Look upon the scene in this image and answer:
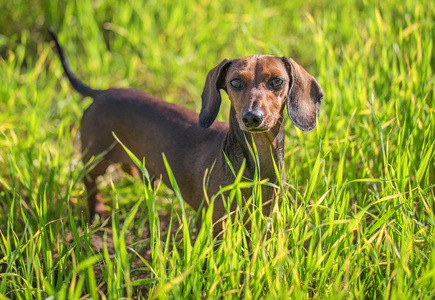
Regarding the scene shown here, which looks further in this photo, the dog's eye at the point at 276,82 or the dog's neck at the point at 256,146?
the dog's neck at the point at 256,146

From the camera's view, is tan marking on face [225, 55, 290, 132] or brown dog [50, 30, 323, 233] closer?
tan marking on face [225, 55, 290, 132]

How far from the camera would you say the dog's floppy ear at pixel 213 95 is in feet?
7.29

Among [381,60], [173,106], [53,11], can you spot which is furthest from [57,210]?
[53,11]

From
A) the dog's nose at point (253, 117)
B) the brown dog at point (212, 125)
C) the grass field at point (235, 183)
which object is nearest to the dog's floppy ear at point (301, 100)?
the brown dog at point (212, 125)

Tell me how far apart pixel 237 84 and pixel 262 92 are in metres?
0.14

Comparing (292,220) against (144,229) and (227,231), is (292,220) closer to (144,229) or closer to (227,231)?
(227,231)

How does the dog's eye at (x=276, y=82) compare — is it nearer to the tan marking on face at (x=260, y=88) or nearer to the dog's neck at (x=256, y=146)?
the tan marking on face at (x=260, y=88)

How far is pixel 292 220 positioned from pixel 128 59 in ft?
9.45

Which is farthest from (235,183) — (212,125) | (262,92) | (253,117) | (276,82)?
(212,125)

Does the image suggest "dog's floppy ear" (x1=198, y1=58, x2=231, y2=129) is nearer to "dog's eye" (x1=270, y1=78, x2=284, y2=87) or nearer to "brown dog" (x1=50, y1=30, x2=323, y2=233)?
"brown dog" (x1=50, y1=30, x2=323, y2=233)

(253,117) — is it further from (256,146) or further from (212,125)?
(212,125)

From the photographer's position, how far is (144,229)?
276 cm

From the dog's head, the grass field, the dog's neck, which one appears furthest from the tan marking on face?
the grass field

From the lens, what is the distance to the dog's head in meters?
1.93
